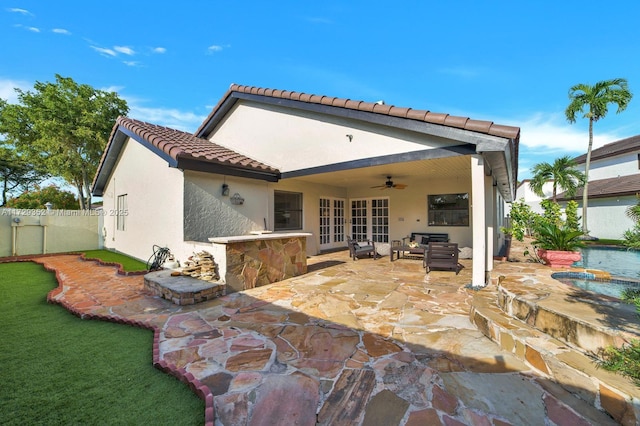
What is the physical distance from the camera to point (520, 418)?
229 cm

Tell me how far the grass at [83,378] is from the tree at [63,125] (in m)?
18.0

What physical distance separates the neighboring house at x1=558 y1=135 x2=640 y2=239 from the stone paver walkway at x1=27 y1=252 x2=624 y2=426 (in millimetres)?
21916

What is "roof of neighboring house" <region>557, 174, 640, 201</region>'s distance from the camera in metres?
17.8

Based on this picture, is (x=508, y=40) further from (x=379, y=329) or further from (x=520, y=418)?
(x=520, y=418)

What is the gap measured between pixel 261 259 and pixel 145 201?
5.49 meters

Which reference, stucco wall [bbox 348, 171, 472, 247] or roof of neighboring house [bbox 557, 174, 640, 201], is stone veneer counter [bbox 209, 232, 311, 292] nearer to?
stucco wall [bbox 348, 171, 472, 247]

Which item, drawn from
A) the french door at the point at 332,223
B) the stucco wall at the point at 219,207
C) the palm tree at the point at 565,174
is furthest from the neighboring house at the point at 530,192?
the stucco wall at the point at 219,207

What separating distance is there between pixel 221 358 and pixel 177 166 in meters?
5.41

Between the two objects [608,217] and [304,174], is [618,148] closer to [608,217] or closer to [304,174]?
[608,217]

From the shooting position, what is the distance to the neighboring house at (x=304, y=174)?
6.37m

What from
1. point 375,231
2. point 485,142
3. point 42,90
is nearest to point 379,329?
point 485,142

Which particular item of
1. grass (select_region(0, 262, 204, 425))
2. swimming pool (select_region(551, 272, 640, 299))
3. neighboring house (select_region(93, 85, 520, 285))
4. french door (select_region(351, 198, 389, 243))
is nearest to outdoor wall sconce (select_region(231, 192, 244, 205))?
neighboring house (select_region(93, 85, 520, 285))

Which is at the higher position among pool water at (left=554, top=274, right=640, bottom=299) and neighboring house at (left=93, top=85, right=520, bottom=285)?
neighboring house at (left=93, top=85, right=520, bottom=285)

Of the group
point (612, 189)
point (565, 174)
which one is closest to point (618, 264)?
point (612, 189)
